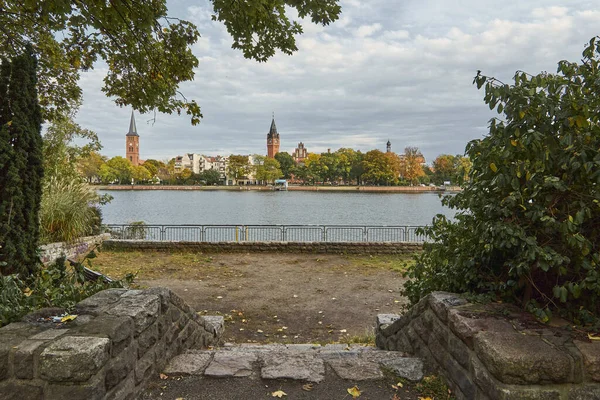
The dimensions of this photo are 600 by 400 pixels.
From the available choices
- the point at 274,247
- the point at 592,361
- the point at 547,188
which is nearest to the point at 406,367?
A: the point at 592,361

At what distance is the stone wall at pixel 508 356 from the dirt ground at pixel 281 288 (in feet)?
8.27

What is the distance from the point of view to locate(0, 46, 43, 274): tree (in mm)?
3566

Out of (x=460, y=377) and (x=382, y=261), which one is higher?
(x=460, y=377)

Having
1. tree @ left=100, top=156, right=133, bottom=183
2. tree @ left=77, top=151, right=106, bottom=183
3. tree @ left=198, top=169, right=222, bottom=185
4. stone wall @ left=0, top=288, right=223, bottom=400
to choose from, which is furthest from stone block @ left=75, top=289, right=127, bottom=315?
tree @ left=198, top=169, right=222, bottom=185

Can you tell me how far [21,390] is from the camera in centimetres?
179

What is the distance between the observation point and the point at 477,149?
2549 millimetres

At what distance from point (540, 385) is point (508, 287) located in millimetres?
845

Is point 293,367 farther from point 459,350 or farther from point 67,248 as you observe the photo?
point 67,248

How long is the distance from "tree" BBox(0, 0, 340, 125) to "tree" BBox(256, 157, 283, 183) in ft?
278

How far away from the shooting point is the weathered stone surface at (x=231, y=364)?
2678mm

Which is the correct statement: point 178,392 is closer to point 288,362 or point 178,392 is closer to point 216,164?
point 288,362

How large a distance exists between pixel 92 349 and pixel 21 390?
0.42m

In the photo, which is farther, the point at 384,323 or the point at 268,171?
the point at 268,171

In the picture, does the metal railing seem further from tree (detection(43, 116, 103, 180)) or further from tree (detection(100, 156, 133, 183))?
tree (detection(100, 156, 133, 183))
